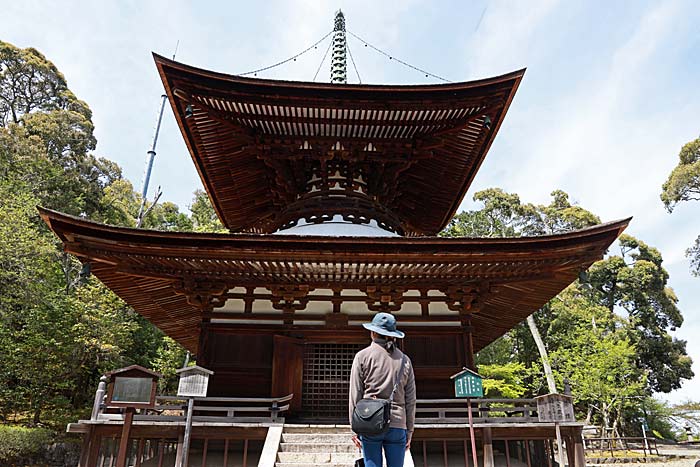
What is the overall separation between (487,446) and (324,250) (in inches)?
173

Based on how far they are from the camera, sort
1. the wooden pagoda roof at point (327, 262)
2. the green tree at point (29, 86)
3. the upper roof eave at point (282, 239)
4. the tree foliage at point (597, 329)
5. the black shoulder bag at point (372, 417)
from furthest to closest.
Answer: the green tree at point (29, 86), the tree foliage at point (597, 329), the wooden pagoda roof at point (327, 262), the upper roof eave at point (282, 239), the black shoulder bag at point (372, 417)

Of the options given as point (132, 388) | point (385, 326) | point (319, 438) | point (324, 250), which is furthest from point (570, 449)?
point (132, 388)

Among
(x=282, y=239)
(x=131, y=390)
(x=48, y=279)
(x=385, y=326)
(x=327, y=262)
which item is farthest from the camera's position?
(x=48, y=279)

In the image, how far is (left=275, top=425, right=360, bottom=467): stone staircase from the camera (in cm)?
648

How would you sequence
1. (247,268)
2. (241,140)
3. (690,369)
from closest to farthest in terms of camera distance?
(247,268) < (241,140) < (690,369)

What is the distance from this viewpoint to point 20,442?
18.0 m

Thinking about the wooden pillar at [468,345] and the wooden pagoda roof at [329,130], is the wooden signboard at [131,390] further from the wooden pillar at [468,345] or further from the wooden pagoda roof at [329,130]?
the wooden pillar at [468,345]

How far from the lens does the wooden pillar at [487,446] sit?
24.7ft

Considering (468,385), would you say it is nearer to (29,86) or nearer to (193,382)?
(193,382)

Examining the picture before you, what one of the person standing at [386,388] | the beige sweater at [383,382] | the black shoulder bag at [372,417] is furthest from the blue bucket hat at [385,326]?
the black shoulder bag at [372,417]

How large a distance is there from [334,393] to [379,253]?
347cm

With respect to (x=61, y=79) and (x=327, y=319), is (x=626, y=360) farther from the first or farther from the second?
(x=61, y=79)

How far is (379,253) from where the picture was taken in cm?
761

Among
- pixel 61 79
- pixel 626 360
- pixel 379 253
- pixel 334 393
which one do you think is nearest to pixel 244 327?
pixel 334 393
